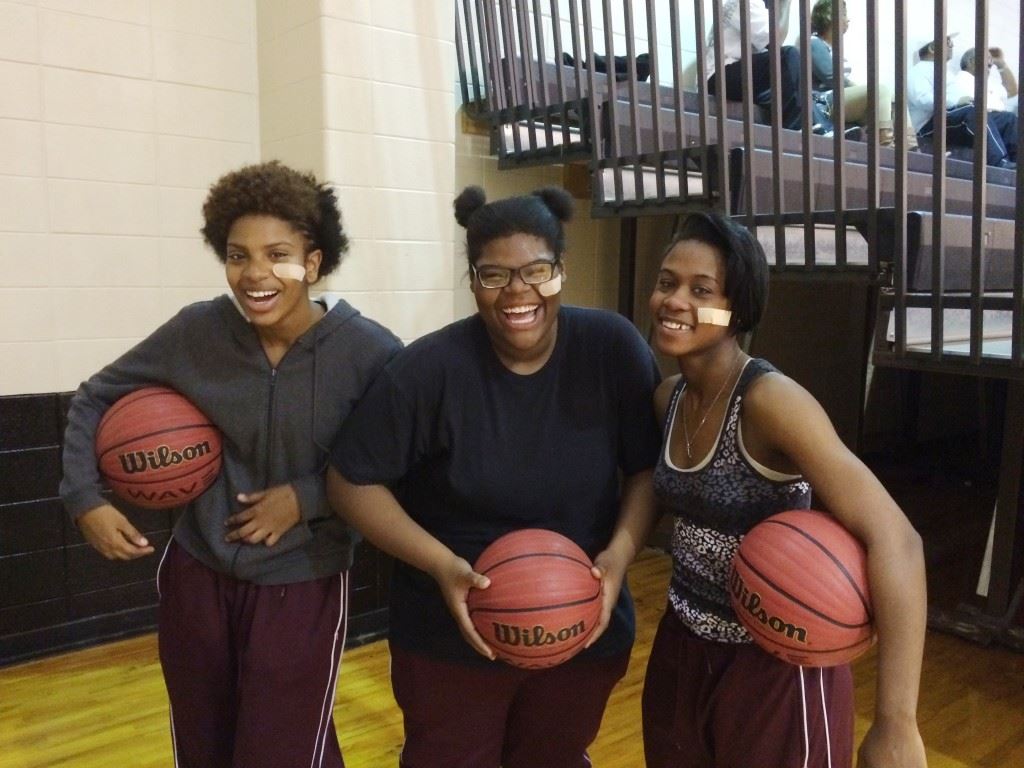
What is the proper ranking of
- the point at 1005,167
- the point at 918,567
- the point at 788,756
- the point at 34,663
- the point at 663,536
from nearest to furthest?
the point at 918,567 < the point at 788,756 < the point at 34,663 < the point at 663,536 < the point at 1005,167

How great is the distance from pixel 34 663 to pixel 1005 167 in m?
4.78

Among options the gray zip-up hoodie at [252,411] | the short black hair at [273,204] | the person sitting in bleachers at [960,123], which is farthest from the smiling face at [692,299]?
the person sitting in bleachers at [960,123]

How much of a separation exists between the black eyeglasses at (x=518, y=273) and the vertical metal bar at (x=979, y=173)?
123cm

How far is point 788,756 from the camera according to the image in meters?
1.29

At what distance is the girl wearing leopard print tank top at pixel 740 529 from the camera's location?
1186mm

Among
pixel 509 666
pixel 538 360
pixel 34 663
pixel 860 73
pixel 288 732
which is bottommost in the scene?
pixel 34 663

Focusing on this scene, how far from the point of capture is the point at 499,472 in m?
1.42

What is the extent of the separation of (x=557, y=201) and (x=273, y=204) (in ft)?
1.65

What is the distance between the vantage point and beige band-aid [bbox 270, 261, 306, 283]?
1.48m

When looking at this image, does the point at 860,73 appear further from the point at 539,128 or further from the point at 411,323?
the point at 411,323

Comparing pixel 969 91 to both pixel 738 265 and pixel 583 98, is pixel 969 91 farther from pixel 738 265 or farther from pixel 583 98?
pixel 738 265

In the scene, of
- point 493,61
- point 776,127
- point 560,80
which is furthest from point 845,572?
point 493,61

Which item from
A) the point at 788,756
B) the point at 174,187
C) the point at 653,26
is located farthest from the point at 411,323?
the point at 788,756

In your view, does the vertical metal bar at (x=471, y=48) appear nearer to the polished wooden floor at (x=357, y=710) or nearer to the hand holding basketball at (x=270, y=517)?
the polished wooden floor at (x=357, y=710)
